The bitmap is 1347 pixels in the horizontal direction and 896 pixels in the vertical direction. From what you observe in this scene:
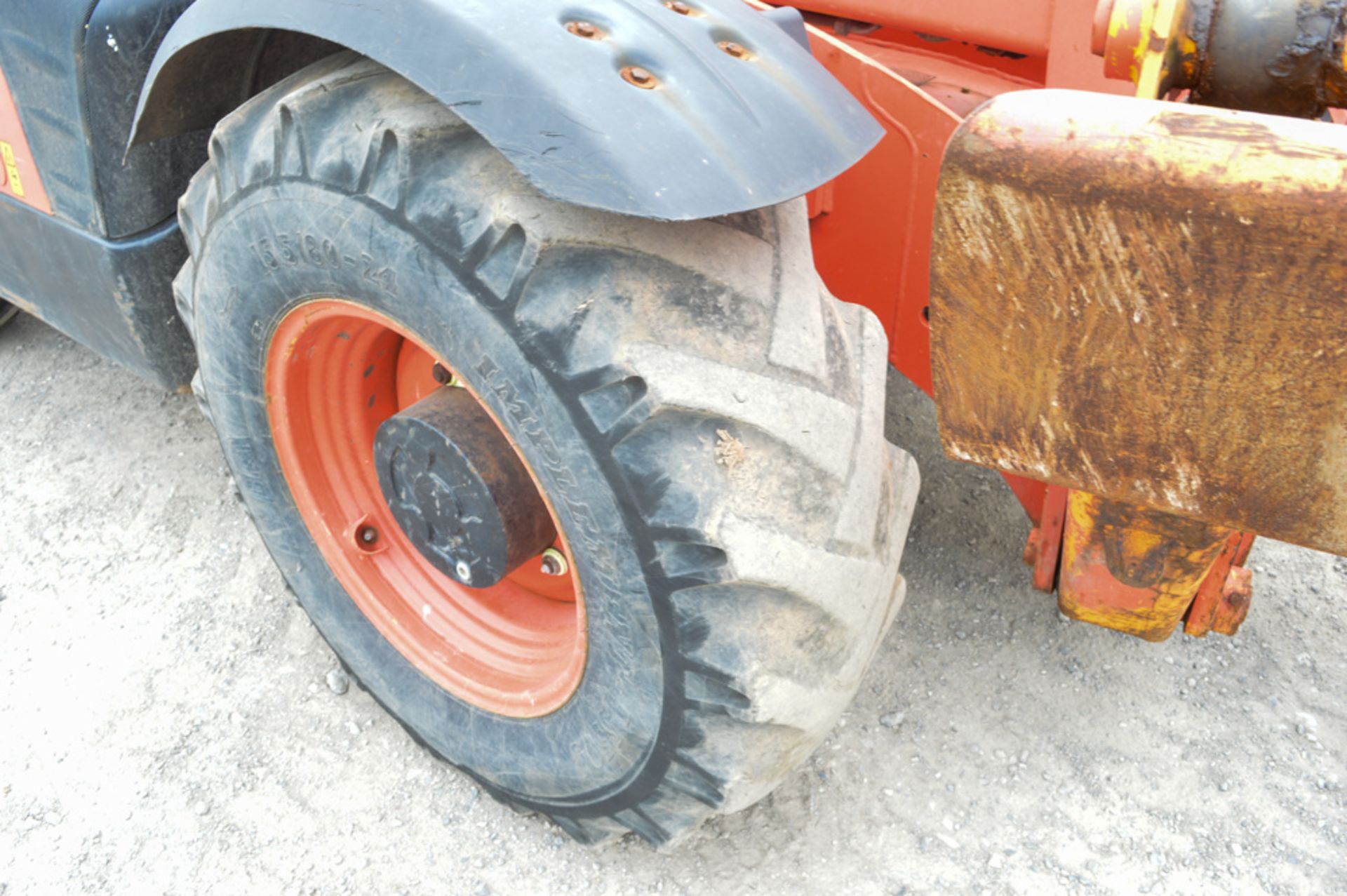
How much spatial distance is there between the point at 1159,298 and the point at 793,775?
3.96 ft

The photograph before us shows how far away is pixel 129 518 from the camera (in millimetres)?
2383

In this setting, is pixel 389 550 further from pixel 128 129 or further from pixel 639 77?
pixel 639 77

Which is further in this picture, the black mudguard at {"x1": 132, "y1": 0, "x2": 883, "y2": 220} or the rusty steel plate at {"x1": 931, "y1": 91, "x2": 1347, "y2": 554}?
the black mudguard at {"x1": 132, "y1": 0, "x2": 883, "y2": 220}

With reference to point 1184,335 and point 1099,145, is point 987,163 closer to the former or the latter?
point 1099,145

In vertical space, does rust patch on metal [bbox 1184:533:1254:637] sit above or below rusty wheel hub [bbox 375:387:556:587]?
below

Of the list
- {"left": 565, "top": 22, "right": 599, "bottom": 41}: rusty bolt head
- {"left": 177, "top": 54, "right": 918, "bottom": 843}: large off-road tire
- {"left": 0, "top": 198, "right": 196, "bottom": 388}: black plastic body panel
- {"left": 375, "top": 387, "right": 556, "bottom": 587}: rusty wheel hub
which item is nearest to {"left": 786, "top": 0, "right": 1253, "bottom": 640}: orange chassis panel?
{"left": 177, "top": 54, "right": 918, "bottom": 843}: large off-road tire

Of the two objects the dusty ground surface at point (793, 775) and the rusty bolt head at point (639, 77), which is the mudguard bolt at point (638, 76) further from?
the dusty ground surface at point (793, 775)

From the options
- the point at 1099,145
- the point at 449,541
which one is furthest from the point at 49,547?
the point at 1099,145

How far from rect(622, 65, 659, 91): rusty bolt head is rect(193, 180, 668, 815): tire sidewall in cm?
29

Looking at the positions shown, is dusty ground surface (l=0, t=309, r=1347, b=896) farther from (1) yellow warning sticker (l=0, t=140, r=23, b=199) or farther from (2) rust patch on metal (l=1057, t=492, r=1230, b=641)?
(1) yellow warning sticker (l=0, t=140, r=23, b=199)

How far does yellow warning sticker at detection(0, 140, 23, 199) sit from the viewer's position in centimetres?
188

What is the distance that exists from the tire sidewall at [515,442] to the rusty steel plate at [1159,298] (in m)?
0.46

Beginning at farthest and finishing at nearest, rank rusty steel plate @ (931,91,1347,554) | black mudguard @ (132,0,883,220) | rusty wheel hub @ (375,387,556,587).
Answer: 1. rusty wheel hub @ (375,387,556,587)
2. black mudguard @ (132,0,883,220)
3. rusty steel plate @ (931,91,1347,554)

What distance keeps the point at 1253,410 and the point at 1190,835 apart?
115 centimetres
